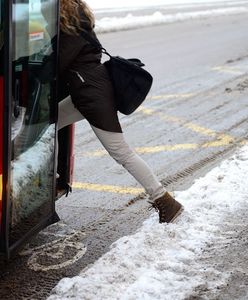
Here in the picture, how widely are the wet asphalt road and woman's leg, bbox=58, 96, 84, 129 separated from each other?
82cm

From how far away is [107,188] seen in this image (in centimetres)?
559

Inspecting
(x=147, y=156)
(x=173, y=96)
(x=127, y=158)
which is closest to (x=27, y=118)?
(x=127, y=158)

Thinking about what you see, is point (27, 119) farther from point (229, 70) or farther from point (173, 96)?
point (229, 70)

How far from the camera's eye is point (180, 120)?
786cm

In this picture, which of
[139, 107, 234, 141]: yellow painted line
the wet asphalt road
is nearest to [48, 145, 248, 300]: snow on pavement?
the wet asphalt road

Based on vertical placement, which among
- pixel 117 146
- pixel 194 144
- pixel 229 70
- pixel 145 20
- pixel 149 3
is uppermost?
pixel 117 146

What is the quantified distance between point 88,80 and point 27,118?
563mm

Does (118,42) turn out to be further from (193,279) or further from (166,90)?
(193,279)

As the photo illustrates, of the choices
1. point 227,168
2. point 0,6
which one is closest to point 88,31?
point 0,6

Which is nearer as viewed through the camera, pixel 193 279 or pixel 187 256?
pixel 193 279

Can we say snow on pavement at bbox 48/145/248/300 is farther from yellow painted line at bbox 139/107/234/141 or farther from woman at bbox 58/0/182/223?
yellow painted line at bbox 139/107/234/141

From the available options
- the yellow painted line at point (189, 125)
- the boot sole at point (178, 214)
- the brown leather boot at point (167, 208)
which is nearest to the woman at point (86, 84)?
the brown leather boot at point (167, 208)

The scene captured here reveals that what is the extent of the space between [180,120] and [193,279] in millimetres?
4234

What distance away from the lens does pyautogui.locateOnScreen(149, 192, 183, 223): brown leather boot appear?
180 inches
